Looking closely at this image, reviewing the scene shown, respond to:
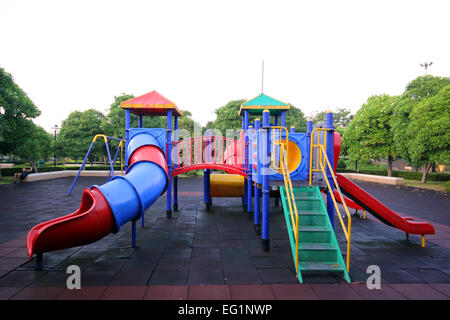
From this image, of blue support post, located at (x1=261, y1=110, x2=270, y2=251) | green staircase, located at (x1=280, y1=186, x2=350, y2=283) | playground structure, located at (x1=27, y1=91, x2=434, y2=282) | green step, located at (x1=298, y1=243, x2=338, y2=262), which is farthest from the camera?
blue support post, located at (x1=261, y1=110, x2=270, y2=251)

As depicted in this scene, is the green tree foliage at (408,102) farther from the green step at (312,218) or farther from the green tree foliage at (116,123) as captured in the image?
the green tree foliage at (116,123)

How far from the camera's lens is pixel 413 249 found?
651 cm

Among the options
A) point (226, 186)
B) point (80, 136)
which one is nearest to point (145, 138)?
point (226, 186)

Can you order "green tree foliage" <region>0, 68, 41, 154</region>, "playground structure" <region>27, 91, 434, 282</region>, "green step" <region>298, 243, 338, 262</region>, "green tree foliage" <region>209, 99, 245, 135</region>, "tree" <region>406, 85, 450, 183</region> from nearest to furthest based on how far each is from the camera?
"playground structure" <region>27, 91, 434, 282</region> → "green step" <region>298, 243, 338, 262</region> → "tree" <region>406, 85, 450, 183</region> → "green tree foliage" <region>0, 68, 41, 154</region> → "green tree foliage" <region>209, 99, 245, 135</region>

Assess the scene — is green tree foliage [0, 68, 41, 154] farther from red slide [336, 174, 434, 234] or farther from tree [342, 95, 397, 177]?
tree [342, 95, 397, 177]

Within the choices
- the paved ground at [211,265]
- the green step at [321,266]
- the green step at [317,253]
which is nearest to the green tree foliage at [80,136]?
the paved ground at [211,265]

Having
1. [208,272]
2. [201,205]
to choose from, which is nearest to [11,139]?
[201,205]

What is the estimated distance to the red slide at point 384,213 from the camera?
6.73 meters

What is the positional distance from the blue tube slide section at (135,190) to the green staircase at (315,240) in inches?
131

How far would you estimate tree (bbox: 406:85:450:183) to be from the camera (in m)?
17.7

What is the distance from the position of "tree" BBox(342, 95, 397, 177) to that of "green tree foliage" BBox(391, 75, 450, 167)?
1.49 meters

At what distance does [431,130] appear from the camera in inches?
712

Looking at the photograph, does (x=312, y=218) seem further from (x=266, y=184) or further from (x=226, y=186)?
(x=226, y=186)

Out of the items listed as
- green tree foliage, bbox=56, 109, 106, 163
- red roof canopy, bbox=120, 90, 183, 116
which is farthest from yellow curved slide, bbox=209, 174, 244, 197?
green tree foliage, bbox=56, 109, 106, 163
